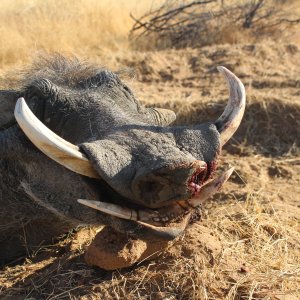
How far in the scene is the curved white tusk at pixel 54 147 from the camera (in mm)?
2371

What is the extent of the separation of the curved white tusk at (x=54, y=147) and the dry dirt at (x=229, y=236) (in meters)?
0.82

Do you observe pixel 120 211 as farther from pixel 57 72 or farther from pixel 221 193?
pixel 221 193

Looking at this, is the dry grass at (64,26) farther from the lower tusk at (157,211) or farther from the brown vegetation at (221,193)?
the lower tusk at (157,211)

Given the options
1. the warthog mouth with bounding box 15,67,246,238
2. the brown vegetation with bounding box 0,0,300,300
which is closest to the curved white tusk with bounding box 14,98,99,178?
the warthog mouth with bounding box 15,67,246,238

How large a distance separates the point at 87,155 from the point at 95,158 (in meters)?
0.05

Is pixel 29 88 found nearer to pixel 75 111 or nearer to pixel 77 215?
pixel 75 111

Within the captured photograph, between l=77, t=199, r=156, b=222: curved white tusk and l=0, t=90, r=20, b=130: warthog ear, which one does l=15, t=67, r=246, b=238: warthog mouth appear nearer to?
l=77, t=199, r=156, b=222: curved white tusk

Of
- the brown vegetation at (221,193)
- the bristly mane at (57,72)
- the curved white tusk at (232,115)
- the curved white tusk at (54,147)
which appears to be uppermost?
the curved white tusk at (54,147)

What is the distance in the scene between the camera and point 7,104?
3578 mm

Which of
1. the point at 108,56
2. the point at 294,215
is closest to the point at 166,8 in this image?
the point at 108,56

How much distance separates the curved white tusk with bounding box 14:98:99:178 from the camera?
93.4 inches

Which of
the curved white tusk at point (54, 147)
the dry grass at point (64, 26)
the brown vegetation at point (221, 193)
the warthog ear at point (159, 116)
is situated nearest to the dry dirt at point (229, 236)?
the brown vegetation at point (221, 193)

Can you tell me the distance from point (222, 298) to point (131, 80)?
180 cm

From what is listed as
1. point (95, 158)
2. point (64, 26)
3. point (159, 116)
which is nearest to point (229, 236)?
point (159, 116)
